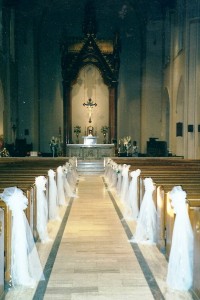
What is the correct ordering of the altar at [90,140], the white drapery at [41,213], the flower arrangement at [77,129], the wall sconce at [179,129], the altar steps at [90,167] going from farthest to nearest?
the flower arrangement at [77,129]
the altar at [90,140]
the wall sconce at [179,129]
the altar steps at [90,167]
the white drapery at [41,213]

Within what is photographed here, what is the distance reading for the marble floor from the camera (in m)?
4.23

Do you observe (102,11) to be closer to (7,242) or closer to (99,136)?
(99,136)

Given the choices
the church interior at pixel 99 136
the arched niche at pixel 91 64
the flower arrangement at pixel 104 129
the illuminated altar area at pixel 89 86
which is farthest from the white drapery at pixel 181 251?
the flower arrangement at pixel 104 129

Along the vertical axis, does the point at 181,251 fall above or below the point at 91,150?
below

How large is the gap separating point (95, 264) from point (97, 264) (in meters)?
0.02

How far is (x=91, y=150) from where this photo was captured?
21469mm

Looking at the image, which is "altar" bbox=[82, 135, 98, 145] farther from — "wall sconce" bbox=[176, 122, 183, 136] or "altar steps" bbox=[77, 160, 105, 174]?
"wall sconce" bbox=[176, 122, 183, 136]

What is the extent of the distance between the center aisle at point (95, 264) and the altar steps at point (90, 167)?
398 inches

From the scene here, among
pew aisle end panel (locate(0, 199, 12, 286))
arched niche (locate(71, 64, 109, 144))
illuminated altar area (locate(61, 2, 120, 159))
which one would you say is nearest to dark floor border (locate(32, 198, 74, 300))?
pew aisle end panel (locate(0, 199, 12, 286))

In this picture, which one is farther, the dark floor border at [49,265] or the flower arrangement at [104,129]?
the flower arrangement at [104,129]

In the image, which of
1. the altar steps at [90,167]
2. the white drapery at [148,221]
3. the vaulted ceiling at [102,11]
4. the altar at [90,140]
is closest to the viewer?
the white drapery at [148,221]

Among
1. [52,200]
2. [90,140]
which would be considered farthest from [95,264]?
[90,140]

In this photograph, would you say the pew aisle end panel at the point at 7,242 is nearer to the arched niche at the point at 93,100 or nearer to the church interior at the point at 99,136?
the church interior at the point at 99,136

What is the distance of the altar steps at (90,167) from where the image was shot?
18.5m
